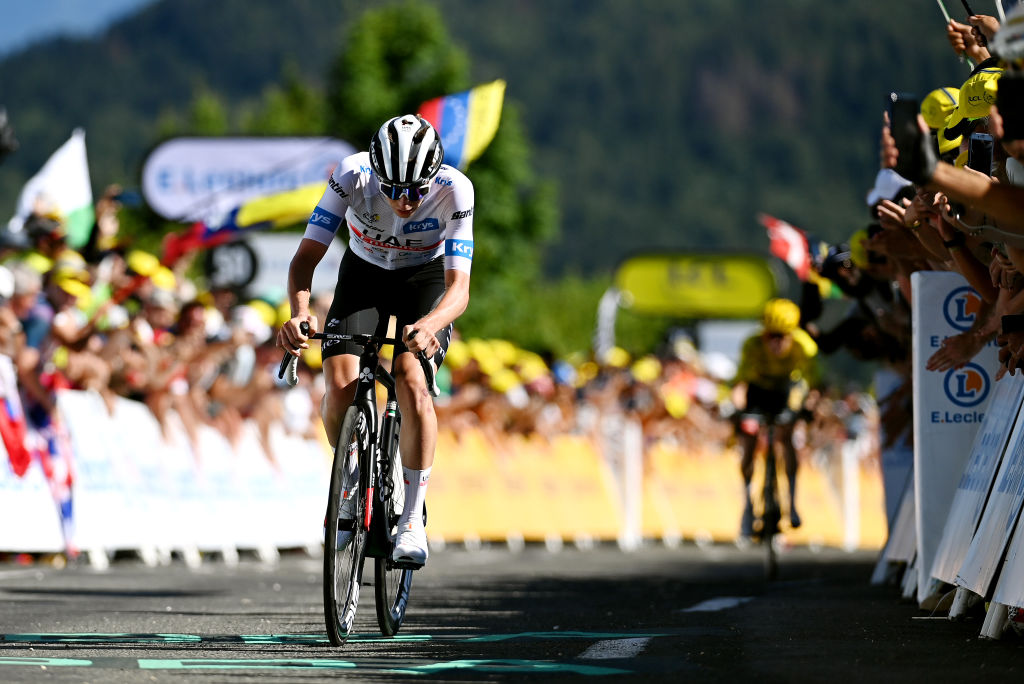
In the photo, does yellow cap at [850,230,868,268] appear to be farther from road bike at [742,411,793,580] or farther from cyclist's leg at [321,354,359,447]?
cyclist's leg at [321,354,359,447]

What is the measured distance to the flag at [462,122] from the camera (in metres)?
20.0

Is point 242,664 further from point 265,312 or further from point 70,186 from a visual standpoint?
point 265,312

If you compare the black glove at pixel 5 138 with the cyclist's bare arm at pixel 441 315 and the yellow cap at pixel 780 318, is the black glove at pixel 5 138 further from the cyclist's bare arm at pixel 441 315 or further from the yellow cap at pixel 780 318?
the yellow cap at pixel 780 318

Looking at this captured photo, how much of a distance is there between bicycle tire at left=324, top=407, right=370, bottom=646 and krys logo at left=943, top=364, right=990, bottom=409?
3856 mm

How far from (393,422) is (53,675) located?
238 cm

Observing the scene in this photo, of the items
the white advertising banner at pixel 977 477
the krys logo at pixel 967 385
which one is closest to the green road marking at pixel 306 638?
the white advertising banner at pixel 977 477

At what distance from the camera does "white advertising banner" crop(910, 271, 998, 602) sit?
10.7 metres

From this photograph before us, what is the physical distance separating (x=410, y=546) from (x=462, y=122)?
12146 millimetres

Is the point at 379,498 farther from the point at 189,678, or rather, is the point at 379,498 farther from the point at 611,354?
the point at 611,354

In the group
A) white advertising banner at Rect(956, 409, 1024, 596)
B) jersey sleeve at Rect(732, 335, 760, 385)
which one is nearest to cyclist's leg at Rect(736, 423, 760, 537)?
jersey sleeve at Rect(732, 335, 760, 385)

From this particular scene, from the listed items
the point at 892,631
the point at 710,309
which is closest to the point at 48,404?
the point at 892,631

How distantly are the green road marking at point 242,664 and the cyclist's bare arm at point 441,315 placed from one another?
1473 millimetres

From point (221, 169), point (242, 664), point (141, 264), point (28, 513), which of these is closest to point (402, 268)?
point (242, 664)

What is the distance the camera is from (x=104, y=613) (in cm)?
991
